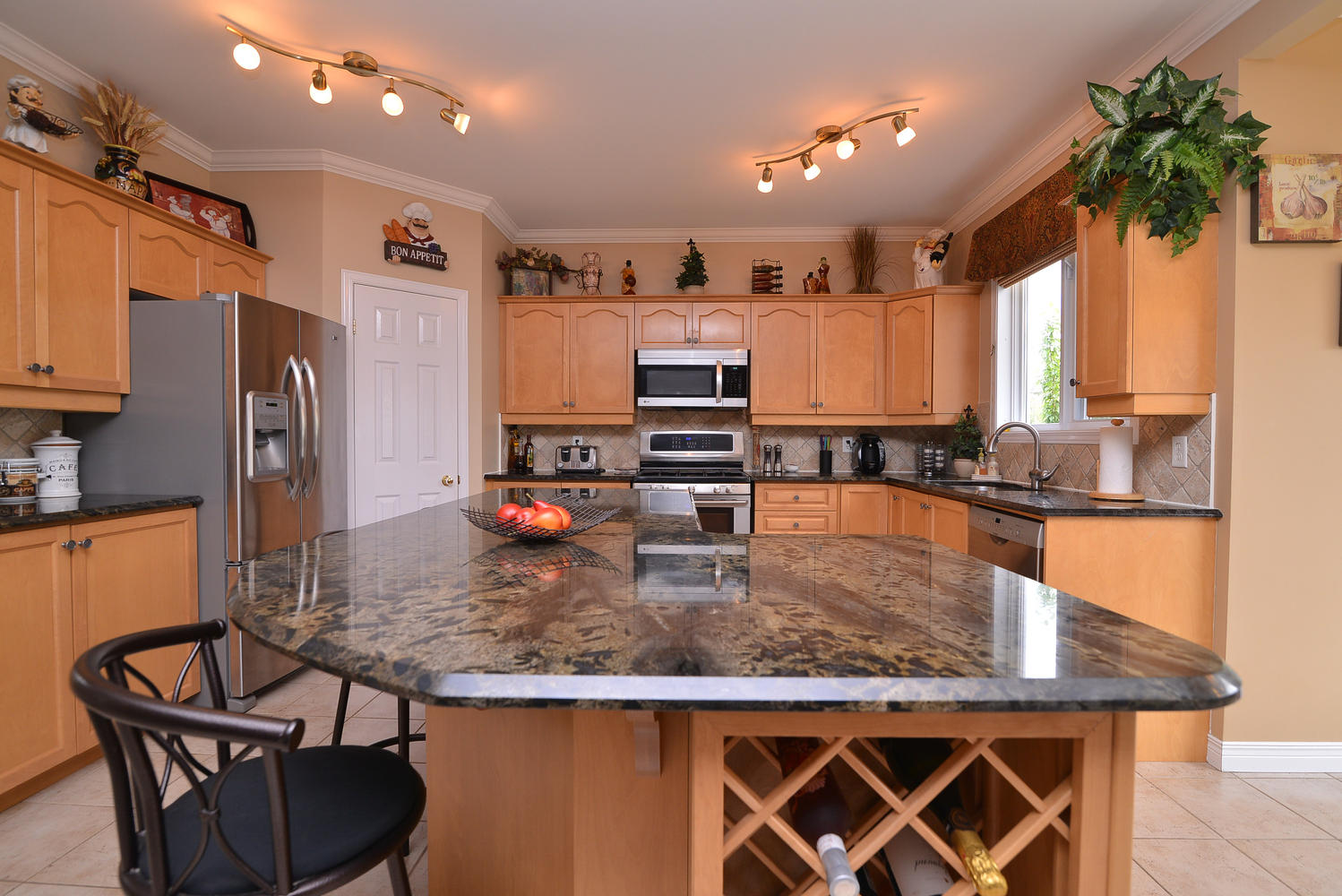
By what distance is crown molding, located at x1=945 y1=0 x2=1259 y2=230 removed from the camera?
6.92 ft

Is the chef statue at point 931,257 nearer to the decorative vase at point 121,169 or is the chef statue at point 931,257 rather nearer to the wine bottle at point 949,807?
the wine bottle at point 949,807

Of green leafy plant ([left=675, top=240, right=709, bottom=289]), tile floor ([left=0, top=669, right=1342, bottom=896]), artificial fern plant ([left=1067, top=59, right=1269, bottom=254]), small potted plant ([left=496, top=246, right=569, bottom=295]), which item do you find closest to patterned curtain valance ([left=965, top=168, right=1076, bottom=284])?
artificial fern plant ([left=1067, top=59, right=1269, bottom=254])

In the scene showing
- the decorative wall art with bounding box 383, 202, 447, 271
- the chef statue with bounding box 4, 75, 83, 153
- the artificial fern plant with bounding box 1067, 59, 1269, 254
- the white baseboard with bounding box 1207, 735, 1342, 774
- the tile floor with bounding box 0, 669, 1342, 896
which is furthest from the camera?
the decorative wall art with bounding box 383, 202, 447, 271

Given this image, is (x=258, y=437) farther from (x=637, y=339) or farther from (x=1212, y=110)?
(x=1212, y=110)

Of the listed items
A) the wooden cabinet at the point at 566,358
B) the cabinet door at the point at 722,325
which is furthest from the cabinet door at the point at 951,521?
the wooden cabinet at the point at 566,358

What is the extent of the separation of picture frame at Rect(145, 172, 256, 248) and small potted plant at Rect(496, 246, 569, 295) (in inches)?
57.7

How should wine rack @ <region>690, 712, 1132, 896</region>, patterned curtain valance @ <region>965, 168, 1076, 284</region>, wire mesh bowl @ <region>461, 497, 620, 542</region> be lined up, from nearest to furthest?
wine rack @ <region>690, 712, 1132, 896</region>
wire mesh bowl @ <region>461, 497, 620, 542</region>
patterned curtain valance @ <region>965, 168, 1076, 284</region>

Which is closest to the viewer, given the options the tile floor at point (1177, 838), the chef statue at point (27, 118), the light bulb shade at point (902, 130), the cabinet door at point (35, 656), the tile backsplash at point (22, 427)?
the tile floor at point (1177, 838)

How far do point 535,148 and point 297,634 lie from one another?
3.05 metres

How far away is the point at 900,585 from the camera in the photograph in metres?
1.09

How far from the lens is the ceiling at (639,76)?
2201mm

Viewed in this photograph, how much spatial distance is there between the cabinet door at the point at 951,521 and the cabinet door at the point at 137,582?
3163mm

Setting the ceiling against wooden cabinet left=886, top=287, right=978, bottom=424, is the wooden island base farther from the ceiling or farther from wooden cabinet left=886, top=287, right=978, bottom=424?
wooden cabinet left=886, top=287, right=978, bottom=424

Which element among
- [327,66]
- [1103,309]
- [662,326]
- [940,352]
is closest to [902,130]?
[1103,309]
